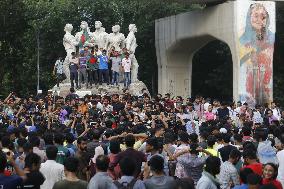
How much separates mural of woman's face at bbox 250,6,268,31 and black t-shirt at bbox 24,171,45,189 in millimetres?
20204

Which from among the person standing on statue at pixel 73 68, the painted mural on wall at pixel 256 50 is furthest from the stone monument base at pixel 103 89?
the painted mural on wall at pixel 256 50

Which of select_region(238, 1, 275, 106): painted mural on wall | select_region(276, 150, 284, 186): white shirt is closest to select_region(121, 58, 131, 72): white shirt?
select_region(238, 1, 275, 106): painted mural on wall

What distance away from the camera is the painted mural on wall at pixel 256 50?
1043 inches

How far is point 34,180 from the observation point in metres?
7.47

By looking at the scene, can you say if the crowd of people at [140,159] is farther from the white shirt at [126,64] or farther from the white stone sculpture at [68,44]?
the white stone sculpture at [68,44]

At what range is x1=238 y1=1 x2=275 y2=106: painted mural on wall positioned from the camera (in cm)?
2648

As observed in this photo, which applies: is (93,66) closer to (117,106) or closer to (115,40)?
(115,40)

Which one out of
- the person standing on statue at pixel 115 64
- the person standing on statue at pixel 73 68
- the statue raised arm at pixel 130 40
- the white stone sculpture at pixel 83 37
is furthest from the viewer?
the statue raised arm at pixel 130 40

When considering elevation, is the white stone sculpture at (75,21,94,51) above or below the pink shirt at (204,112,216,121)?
above

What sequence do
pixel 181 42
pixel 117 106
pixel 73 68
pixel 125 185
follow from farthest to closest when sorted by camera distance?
pixel 181 42
pixel 73 68
pixel 117 106
pixel 125 185

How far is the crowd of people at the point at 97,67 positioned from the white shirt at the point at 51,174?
17.9m

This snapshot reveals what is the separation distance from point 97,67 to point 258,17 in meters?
6.66

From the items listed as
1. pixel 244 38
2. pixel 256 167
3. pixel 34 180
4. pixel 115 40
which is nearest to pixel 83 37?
pixel 115 40

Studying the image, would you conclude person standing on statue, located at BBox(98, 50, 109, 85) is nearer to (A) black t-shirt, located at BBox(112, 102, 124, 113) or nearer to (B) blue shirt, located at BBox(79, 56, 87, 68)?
(B) blue shirt, located at BBox(79, 56, 87, 68)
